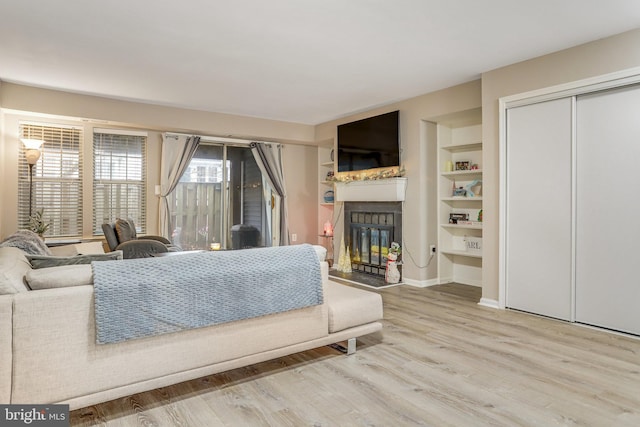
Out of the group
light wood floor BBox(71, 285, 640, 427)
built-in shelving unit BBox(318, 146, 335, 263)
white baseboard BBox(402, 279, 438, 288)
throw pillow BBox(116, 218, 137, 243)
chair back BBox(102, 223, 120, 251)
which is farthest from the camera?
built-in shelving unit BBox(318, 146, 335, 263)

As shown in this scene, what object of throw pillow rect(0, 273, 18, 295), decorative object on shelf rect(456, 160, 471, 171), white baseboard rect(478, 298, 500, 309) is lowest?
white baseboard rect(478, 298, 500, 309)

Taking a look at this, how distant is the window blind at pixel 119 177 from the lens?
5.54 m

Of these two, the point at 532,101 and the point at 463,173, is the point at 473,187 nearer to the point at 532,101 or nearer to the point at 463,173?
the point at 463,173

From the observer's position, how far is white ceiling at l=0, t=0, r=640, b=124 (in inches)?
109

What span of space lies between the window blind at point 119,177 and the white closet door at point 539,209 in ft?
16.7

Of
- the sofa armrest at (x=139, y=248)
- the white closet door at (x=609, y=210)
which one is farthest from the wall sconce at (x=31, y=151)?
the white closet door at (x=609, y=210)

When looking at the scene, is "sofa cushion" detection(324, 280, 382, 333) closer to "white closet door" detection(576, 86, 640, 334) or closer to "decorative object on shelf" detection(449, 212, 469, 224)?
"white closet door" detection(576, 86, 640, 334)

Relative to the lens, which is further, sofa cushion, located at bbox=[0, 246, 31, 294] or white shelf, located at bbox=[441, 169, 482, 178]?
white shelf, located at bbox=[441, 169, 482, 178]

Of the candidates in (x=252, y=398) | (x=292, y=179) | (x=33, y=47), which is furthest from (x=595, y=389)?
(x=292, y=179)

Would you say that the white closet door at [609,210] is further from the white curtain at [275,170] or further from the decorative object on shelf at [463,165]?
the white curtain at [275,170]

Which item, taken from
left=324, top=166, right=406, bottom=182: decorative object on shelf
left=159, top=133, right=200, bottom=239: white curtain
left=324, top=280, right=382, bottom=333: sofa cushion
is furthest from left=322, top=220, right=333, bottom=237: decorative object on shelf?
left=324, top=280, right=382, bottom=333: sofa cushion

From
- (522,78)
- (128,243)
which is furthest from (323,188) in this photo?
(522,78)

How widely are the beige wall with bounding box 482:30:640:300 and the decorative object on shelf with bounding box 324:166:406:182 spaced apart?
1459 mm

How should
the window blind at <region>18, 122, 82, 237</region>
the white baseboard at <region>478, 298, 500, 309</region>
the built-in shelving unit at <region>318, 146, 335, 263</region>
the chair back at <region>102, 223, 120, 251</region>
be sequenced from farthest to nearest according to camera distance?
the built-in shelving unit at <region>318, 146, 335, 263</region>
the window blind at <region>18, 122, 82, 237</region>
the chair back at <region>102, 223, 120, 251</region>
the white baseboard at <region>478, 298, 500, 309</region>
